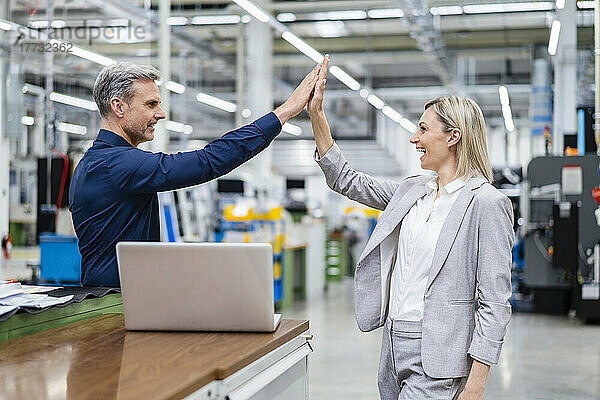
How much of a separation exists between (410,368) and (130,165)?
1016 mm

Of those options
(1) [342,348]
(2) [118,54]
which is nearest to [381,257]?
(1) [342,348]

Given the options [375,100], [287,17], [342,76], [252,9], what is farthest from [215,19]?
[375,100]

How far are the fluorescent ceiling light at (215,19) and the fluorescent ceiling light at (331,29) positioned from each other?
8.16 ft

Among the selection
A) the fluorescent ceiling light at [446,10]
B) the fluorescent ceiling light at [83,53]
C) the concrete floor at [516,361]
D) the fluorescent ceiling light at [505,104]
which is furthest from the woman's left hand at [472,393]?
the fluorescent ceiling light at [505,104]

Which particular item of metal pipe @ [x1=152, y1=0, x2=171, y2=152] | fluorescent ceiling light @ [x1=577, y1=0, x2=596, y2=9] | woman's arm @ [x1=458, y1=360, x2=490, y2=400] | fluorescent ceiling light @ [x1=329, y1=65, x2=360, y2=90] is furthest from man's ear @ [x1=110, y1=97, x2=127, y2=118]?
fluorescent ceiling light @ [x1=329, y1=65, x2=360, y2=90]

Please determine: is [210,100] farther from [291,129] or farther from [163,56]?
[291,129]

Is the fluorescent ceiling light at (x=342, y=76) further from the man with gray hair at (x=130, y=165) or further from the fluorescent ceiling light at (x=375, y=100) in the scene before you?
the man with gray hair at (x=130, y=165)

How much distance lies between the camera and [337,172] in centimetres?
239

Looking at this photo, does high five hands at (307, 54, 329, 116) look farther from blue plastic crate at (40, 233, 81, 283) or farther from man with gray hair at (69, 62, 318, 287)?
blue plastic crate at (40, 233, 81, 283)

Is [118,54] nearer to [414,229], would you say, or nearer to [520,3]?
[520,3]

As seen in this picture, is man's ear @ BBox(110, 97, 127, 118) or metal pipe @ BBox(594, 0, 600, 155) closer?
man's ear @ BBox(110, 97, 127, 118)

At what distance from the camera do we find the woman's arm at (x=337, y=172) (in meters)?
2.38

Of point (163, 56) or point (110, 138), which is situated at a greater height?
point (163, 56)

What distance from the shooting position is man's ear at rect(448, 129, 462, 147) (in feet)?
7.19
